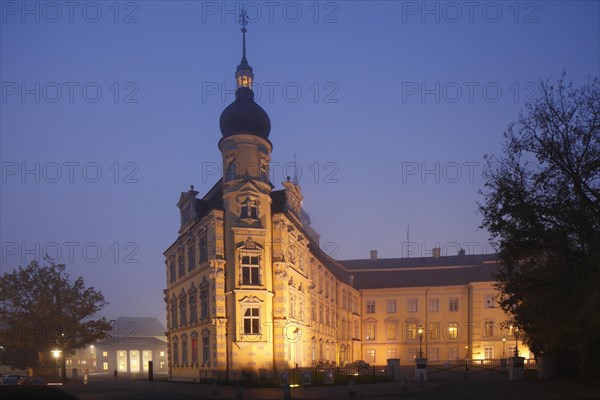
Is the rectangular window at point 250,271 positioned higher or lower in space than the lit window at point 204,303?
higher

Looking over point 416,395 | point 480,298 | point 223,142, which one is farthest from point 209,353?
point 480,298

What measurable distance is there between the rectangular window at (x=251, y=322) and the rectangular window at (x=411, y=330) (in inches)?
1628

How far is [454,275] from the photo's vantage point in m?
74.7

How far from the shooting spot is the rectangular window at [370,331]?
7388cm

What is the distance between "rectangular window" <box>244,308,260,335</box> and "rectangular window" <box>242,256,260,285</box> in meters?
1.94

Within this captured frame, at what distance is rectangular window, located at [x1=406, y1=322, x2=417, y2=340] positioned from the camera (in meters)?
72.9

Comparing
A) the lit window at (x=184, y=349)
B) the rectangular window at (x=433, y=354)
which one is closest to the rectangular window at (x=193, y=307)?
the lit window at (x=184, y=349)

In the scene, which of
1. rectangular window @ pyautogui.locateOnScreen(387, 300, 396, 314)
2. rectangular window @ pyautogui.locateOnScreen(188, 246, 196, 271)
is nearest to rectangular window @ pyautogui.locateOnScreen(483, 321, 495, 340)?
rectangular window @ pyautogui.locateOnScreen(387, 300, 396, 314)

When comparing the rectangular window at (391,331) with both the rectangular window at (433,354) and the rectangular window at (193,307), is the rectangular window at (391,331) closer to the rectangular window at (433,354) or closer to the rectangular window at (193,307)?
the rectangular window at (433,354)

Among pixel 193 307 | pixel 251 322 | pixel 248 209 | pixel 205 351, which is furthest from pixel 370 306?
pixel 248 209

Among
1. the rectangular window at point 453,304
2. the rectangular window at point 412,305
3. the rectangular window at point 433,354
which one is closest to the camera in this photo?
the rectangular window at point 433,354

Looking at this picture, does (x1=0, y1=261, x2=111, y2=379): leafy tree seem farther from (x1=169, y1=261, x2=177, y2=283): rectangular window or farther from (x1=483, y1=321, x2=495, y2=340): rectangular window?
(x1=483, y1=321, x2=495, y2=340): rectangular window

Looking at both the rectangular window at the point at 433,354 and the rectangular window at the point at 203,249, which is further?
the rectangular window at the point at 433,354

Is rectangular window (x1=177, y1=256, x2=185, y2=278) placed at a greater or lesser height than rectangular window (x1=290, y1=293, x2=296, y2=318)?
greater
